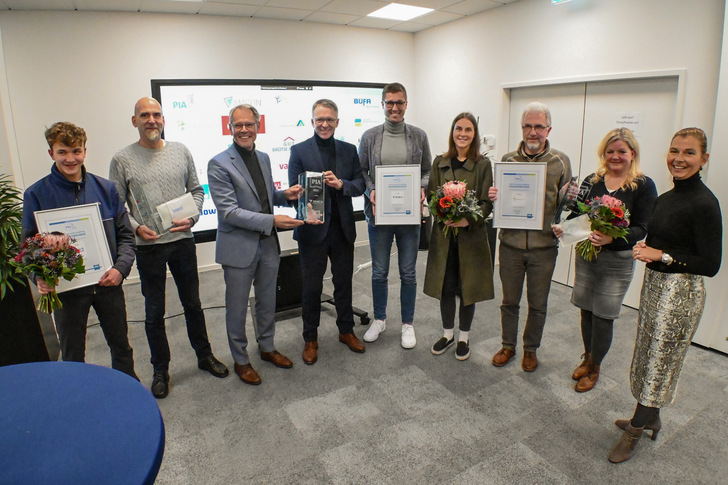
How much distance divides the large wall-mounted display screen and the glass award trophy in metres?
1.27

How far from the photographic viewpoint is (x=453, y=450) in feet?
6.84

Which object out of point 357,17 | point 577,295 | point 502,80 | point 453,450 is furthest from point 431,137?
point 453,450

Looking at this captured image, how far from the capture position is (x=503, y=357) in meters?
2.81

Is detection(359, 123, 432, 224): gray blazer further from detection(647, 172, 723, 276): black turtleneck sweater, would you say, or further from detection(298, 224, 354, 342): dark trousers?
detection(647, 172, 723, 276): black turtleneck sweater

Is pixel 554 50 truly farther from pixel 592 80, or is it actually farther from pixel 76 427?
pixel 76 427

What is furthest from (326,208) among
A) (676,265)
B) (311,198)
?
(676,265)

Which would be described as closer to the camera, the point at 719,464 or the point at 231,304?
the point at 719,464

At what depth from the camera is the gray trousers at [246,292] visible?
101 inches

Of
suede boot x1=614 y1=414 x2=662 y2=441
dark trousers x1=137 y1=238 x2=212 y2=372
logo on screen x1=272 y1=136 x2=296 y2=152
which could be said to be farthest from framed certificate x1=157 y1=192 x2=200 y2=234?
suede boot x1=614 y1=414 x2=662 y2=441

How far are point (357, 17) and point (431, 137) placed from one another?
175cm

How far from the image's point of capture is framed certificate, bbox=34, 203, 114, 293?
1928 mm

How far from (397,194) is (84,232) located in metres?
1.68

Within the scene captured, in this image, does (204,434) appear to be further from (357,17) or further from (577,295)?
(357,17)

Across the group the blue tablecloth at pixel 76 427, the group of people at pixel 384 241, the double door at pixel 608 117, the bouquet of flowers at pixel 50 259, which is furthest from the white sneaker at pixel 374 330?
the blue tablecloth at pixel 76 427
